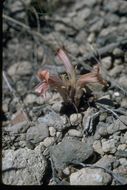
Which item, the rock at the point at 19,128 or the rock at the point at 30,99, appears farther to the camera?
the rock at the point at 30,99

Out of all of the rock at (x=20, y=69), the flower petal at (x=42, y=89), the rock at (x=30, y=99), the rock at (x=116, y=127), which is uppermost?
the flower petal at (x=42, y=89)

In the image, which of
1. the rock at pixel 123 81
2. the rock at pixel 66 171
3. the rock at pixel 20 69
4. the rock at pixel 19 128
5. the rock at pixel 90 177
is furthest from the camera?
the rock at pixel 20 69

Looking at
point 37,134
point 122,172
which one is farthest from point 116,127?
point 37,134

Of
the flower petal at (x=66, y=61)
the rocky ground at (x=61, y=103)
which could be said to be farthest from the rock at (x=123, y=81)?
the flower petal at (x=66, y=61)

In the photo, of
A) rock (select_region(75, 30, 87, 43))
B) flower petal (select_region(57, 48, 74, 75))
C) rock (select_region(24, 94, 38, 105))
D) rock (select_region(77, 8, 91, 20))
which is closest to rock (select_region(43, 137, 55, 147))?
flower petal (select_region(57, 48, 74, 75))

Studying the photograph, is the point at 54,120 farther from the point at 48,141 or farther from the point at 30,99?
the point at 30,99

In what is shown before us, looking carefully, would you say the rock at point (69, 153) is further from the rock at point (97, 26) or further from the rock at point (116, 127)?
the rock at point (97, 26)

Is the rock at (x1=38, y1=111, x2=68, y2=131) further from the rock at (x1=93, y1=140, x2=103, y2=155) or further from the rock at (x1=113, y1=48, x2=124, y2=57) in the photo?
the rock at (x1=113, y1=48, x2=124, y2=57)

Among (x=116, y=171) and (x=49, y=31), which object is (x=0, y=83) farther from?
(x=116, y=171)

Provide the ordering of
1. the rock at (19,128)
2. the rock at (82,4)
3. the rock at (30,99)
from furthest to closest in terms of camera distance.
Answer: the rock at (82,4) < the rock at (30,99) < the rock at (19,128)
